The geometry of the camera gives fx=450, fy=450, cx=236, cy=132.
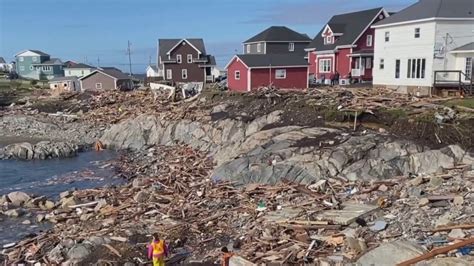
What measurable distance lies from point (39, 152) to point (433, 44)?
1331 inches

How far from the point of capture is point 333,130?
2627cm

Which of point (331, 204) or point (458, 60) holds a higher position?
point (458, 60)

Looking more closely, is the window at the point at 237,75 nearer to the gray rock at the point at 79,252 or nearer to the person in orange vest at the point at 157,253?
the gray rock at the point at 79,252

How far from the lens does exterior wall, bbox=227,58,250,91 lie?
46.0 metres

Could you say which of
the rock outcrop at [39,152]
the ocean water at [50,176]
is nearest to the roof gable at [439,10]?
the ocean water at [50,176]

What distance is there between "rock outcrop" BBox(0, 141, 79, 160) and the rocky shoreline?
995 cm

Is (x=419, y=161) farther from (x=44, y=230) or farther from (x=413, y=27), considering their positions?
(x=413, y=27)

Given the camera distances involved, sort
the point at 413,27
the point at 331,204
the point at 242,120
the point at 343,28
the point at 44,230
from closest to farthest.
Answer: the point at 331,204 → the point at 44,230 → the point at 242,120 → the point at 413,27 → the point at 343,28

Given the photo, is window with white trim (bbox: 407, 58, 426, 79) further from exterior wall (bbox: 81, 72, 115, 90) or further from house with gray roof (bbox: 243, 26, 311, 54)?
exterior wall (bbox: 81, 72, 115, 90)

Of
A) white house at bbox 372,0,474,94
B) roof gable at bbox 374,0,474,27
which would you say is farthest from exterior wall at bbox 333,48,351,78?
roof gable at bbox 374,0,474,27

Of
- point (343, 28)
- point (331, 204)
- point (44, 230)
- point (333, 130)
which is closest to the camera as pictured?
point (331, 204)

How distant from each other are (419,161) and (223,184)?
943 centimetres

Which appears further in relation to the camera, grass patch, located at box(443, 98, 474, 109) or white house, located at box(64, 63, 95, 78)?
white house, located at box(64, 63, 95, 78)

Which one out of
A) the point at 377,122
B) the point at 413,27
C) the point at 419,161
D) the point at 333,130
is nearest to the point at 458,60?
the point at 413,27
